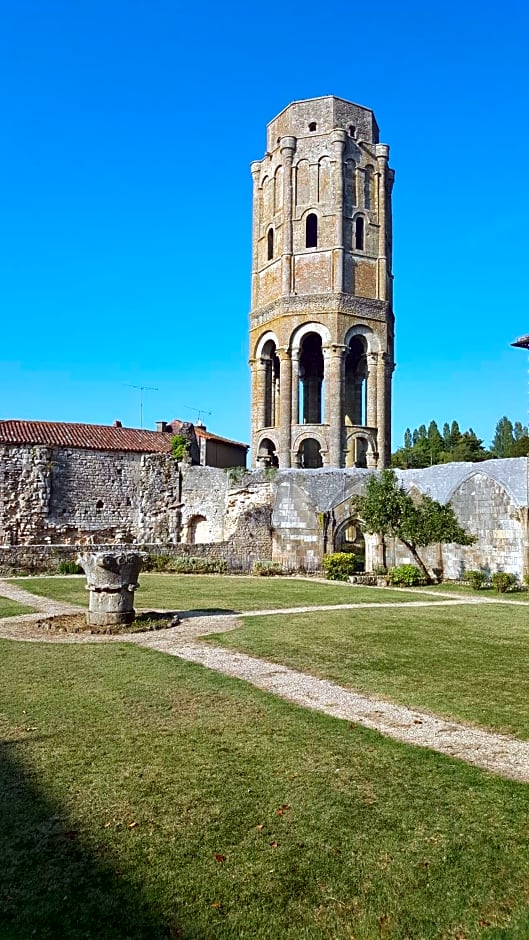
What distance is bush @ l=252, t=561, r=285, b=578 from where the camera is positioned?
2162 centimetres

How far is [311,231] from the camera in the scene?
37.7 meters

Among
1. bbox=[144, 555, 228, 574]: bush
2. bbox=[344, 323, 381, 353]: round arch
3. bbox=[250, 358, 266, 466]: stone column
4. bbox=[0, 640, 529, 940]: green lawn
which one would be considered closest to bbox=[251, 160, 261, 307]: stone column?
bbox=[250, 358, 266, 466]: stone column

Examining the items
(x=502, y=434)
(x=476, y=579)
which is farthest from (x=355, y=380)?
(x=502, y=434)

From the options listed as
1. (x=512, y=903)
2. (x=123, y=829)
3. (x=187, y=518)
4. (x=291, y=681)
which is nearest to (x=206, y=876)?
(x=123, y=829)

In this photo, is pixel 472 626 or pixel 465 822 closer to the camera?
pixel 465 822

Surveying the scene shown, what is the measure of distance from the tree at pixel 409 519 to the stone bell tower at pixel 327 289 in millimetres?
14672

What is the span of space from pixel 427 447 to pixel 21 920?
66475mm

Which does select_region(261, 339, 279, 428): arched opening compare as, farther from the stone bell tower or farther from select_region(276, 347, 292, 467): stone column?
select_region(276, 347, 292, 467): stone column

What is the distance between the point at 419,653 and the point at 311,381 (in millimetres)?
32676

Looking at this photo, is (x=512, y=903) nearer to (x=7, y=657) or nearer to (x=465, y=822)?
(x=465, y=822)

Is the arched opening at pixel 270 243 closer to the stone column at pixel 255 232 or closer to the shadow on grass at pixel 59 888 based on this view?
the stone column at pixel 255 232

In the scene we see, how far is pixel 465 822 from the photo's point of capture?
3.94m

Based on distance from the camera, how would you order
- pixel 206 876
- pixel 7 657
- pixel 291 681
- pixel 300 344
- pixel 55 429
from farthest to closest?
1. pixel 300 344
2. pixel 55 429
3. pixel 7 657
4. pixel 291 681
5. pixel 206 876

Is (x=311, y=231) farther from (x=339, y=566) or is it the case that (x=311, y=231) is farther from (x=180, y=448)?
(x=339, y=566)
